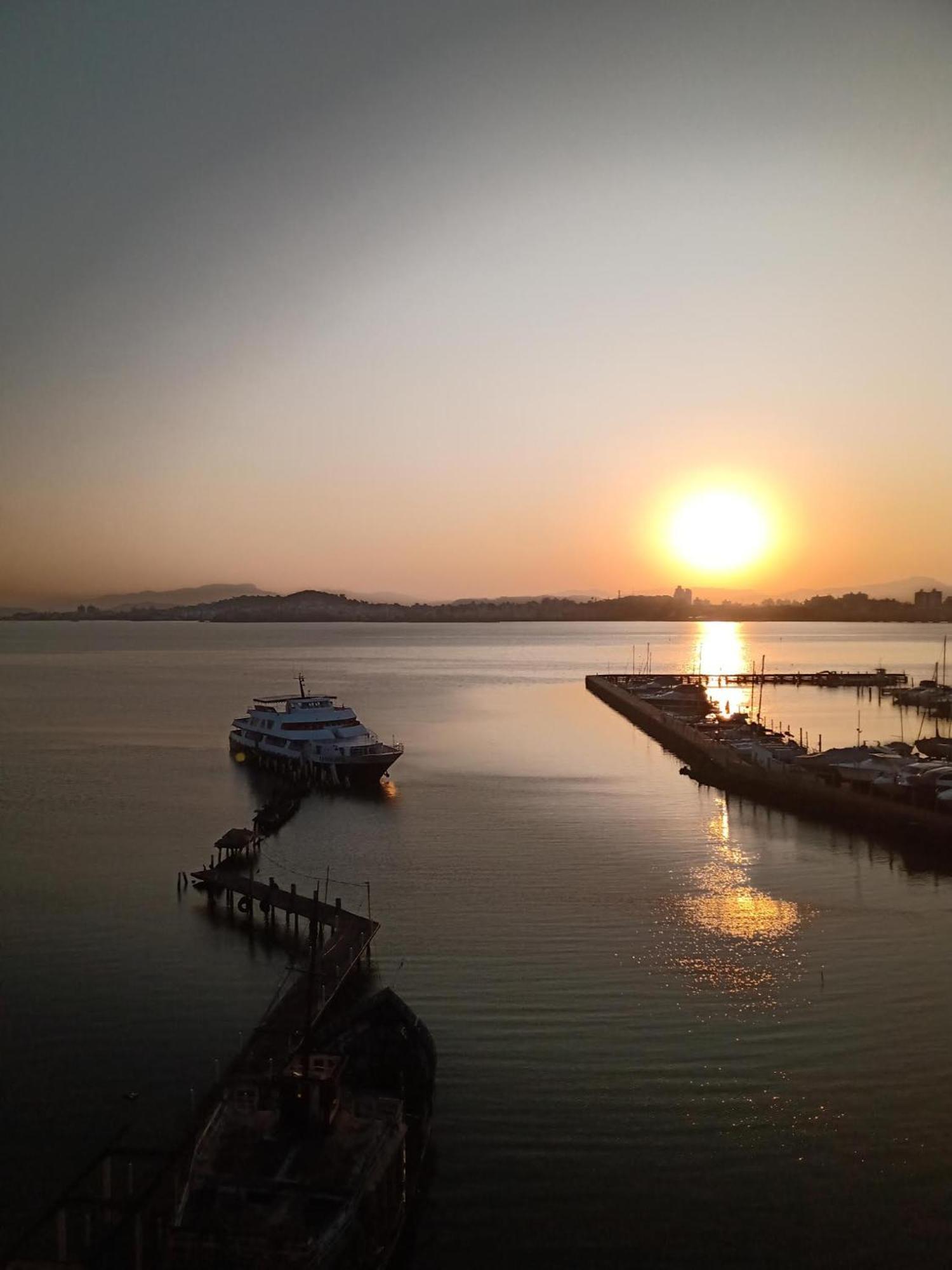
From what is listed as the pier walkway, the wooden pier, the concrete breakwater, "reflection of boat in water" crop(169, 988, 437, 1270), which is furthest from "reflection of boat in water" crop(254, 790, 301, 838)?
the pier walkway

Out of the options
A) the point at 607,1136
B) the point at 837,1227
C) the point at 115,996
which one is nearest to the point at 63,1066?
the point at 115,996

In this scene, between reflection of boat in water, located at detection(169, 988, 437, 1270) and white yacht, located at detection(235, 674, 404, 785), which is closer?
reflection of boat in water, located at detection(169, 988, 437, 1270)

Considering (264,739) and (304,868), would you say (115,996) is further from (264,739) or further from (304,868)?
(264,739)

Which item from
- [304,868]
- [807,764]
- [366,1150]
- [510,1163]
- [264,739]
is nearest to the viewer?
[366,1150]

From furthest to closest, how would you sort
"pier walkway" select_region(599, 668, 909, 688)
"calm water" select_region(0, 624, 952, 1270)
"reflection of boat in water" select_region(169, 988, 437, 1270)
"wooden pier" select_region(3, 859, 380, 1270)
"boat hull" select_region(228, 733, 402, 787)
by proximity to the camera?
1. "pier walkway" select_region(599, 668, 909, 688)
2. "boat hull" select_region(228, 733, 402, 787)
3. "calm water" select_region(0, 624, 952, 1270)
4. "wooden pier" select_region(3, 859, 380, 1270)
5. "reflection of boat in water" select_region(169, 988, 437, 1270)

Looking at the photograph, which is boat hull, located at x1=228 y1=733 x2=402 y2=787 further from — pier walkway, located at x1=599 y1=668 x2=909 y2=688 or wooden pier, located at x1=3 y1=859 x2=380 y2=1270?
pier walkway, located at x1=599 y1=668 x2=909 y2=688

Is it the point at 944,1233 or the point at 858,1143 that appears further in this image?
the point at 858,1143

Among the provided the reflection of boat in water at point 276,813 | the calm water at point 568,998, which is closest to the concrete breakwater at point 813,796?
Answer: the calm water at point 568,998
